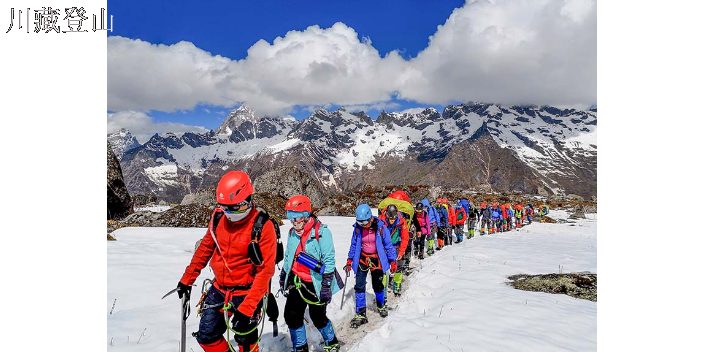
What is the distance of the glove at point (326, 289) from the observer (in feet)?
18.0

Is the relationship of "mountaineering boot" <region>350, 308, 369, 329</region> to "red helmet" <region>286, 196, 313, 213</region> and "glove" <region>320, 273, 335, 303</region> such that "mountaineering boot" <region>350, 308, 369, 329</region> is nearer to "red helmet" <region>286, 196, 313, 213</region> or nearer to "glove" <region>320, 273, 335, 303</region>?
"glove" <region>320, 273, 335, 303</region>

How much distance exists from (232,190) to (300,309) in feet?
8.87

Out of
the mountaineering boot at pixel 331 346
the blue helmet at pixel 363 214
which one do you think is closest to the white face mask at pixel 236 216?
the mountaineering boot at pixel 331 346

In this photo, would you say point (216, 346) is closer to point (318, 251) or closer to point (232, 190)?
point (318, 251)

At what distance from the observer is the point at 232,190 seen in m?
4.10

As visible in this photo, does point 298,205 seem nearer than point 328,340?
Yes

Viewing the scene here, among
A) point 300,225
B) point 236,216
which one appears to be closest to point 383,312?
point 300,225

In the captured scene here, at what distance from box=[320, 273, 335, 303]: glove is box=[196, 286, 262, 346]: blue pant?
1306mm

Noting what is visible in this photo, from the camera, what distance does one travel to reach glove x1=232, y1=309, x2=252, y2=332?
13.7 ft

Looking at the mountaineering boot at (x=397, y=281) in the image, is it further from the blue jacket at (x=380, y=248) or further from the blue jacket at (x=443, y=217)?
the blue jacket at (x=443, y=217)

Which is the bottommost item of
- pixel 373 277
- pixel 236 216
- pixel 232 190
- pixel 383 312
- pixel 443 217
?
pixel 383 312

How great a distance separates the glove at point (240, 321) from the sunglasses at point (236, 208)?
4.18 feet
